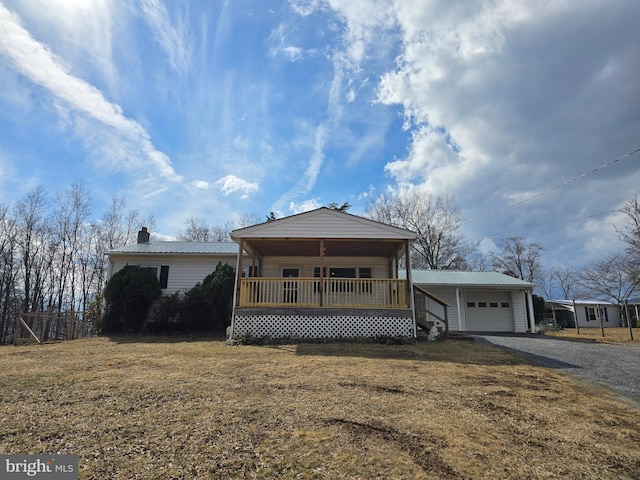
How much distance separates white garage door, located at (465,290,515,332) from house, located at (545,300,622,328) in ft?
54.7

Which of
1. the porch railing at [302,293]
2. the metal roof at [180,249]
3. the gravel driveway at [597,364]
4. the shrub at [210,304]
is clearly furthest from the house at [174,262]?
the gravel driveway at [597,364]

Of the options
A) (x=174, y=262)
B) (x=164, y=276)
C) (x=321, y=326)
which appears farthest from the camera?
(x=174, y=262)

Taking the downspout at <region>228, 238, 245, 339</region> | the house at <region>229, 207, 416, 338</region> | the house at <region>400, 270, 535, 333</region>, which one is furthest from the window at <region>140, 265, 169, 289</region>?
the house at <region>400, 270, 535, 333</region>

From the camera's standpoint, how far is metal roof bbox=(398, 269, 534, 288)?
18219mm

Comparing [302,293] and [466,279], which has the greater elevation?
[466,279]

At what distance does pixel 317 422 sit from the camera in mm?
4055

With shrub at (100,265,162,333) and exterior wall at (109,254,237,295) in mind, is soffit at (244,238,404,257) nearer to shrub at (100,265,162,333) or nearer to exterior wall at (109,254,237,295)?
exterior wall at (109,254,237,295)

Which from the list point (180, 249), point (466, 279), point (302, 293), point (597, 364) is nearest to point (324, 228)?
point (302, 293)

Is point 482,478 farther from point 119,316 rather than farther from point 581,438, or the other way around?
point 119,316

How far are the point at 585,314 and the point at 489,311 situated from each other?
20.4 metres

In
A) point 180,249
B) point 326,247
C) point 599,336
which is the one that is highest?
point 180,249

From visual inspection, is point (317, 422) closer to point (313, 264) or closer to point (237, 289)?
point (237, 289)

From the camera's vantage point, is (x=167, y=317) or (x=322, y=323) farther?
(x=167, y=317)

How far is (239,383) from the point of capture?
5863 mm
